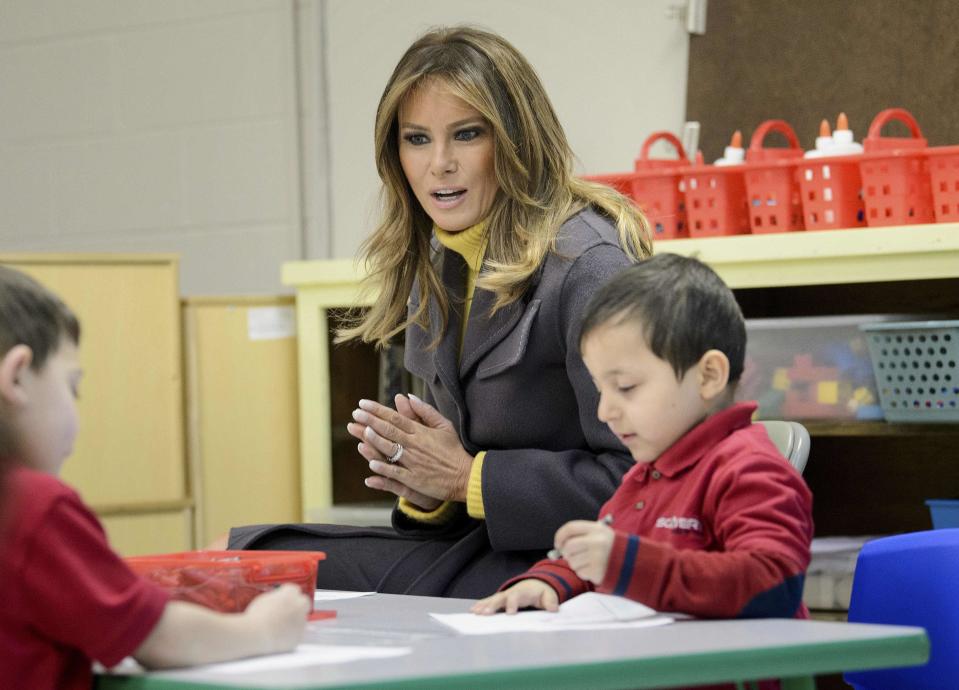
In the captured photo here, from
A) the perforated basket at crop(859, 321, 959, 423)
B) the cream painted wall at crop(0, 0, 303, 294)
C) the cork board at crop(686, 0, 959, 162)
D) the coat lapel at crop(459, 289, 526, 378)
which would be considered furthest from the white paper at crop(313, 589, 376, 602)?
the cream painted wall at crop(0, 0, 303, 294)

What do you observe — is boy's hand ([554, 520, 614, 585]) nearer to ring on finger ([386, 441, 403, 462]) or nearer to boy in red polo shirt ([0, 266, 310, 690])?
boy in red polo shirt ([0, 266, 310, 690])

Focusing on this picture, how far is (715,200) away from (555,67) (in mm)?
894

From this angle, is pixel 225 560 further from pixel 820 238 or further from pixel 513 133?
pixel 820 238

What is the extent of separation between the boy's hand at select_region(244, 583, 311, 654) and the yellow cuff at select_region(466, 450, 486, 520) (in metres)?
0.66

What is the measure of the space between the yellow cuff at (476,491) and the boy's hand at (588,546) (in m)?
0.58

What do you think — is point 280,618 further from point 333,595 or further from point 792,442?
point 792,442

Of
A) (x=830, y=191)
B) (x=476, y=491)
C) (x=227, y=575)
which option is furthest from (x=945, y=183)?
(x=227, y=575)

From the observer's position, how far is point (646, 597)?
118 centimetres

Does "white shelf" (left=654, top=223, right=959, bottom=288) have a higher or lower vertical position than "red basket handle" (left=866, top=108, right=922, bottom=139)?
lower

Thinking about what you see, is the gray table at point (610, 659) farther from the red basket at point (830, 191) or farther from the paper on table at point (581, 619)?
the red basket at point (830, 191)

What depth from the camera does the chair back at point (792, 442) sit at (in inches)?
62.2

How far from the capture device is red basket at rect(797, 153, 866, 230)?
8.30 ft

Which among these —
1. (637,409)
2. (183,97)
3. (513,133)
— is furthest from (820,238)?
(183,97)

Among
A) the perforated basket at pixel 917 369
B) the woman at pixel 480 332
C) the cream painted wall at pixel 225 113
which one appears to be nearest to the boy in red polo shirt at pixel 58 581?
the woman at pixel 480 332
